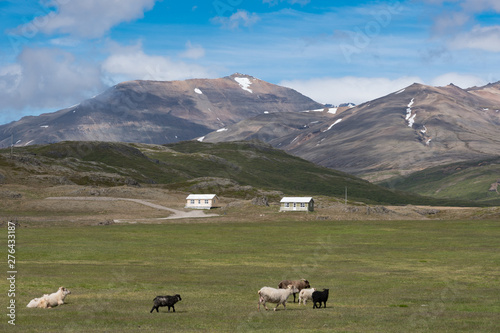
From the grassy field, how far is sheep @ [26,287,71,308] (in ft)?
2.31

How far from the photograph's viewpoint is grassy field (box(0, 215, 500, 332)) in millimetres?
28516

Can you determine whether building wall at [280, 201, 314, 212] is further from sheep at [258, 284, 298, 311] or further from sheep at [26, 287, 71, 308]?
sheep at [26, 287, 71, 308]

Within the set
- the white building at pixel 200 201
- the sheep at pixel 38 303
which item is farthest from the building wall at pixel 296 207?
the sheep at pixel 38 303

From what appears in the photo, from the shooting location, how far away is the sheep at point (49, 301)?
105ft

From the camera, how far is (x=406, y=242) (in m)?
88.5

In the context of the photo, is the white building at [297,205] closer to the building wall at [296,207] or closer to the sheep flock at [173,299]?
the building wall at [296,207]

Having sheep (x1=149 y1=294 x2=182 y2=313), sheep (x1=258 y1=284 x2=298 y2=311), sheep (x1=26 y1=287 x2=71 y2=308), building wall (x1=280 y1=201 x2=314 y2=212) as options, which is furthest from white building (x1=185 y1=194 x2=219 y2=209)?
sheep (x1=149 y1=294 x2=182 y2=313)

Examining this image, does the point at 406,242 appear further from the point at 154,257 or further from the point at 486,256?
the point at 154,257

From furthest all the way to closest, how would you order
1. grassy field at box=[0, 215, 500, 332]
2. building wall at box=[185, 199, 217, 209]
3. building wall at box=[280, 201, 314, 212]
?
building wall at box=[185, 199, 217, 209] < building wall at box=[280, 201, 314, 212] < grassy field at box=[0, 215, 500, 332]

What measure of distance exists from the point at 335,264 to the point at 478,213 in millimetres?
119312

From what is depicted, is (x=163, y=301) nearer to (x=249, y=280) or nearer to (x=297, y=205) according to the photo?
(x=249, y=280)

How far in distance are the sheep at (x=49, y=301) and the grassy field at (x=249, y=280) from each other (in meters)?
0.70

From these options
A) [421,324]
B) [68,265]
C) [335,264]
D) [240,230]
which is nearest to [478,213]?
[240,230]

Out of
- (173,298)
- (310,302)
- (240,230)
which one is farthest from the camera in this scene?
(240,230)
